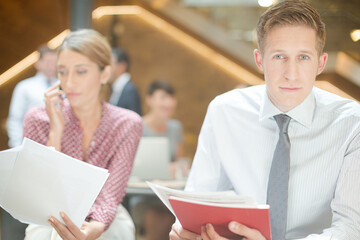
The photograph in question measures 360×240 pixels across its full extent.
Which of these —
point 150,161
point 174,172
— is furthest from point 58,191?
point 174,172

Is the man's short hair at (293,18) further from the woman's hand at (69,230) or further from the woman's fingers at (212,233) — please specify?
the woman's hand at (69,230)

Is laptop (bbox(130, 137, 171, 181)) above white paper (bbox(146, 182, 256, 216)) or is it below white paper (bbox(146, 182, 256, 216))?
below

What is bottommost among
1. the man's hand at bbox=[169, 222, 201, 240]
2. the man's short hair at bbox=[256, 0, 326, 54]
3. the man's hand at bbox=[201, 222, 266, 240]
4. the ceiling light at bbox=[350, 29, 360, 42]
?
the man's hand at bbox=[169, 222, 201, 240]

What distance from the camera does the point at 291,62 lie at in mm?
1709

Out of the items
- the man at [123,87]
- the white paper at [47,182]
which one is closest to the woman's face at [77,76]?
the white paper at [47,182]

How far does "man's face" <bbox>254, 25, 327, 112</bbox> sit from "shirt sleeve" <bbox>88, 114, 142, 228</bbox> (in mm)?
715

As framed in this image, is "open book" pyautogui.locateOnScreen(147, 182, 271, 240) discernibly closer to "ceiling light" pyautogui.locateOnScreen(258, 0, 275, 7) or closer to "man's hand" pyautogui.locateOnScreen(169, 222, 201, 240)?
"man's hand" pyautogui.locateOnScreen(169, 222, 201, 240)

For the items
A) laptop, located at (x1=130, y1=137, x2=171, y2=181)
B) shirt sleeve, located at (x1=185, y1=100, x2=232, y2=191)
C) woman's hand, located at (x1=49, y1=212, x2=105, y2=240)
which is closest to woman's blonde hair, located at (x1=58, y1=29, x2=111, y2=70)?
shirt sleeve, located at (x1=185, y1=100, x2=232, y2=191)

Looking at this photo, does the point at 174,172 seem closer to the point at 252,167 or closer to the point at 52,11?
the point at 252,167

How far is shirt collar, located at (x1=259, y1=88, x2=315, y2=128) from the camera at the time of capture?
5.92 feet

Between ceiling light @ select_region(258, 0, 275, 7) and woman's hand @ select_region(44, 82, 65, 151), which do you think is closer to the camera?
woman's hand @ select_region(44, 82, 65, 151)

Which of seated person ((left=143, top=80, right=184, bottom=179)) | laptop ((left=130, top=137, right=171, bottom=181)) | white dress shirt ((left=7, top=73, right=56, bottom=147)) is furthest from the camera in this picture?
white dress shirt ((left=7, top=73, right=56, bottom=147))

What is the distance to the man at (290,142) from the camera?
67.6 inches

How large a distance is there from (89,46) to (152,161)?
4.74 feet
